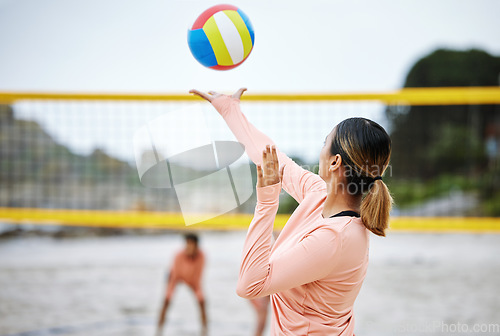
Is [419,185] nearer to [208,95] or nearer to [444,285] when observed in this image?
[444,285]

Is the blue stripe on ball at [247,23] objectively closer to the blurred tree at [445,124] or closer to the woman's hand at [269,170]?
the woman's hand at [269,170]

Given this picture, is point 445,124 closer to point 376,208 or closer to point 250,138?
point 250,138

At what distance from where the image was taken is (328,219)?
4.25 feet

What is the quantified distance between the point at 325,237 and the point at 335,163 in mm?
216

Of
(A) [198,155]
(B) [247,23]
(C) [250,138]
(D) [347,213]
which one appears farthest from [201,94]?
(D) [347,213]

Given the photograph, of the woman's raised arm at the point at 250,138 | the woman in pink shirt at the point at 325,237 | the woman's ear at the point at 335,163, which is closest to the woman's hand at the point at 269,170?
the woman in pink shirt at the point at 325,237

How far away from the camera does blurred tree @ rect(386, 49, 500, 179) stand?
41.9 ft

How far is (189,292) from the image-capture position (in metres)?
5.79

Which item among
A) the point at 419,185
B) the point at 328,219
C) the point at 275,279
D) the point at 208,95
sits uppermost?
the point at 208,95

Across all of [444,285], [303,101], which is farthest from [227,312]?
[444,285]

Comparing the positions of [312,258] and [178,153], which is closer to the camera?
[312,258]

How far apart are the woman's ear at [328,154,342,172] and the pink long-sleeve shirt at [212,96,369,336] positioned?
5.4 inches

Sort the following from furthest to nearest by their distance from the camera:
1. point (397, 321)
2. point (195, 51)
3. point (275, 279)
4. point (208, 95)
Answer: point (397, 321)
point (195, 51)
point (208, 95)
point (275, 279)

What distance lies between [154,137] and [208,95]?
21.8 inches
